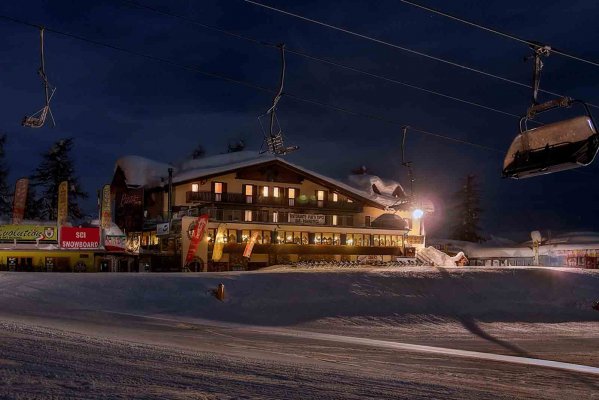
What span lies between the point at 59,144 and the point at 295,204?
29189 mm

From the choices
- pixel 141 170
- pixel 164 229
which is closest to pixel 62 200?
pixel 164 229

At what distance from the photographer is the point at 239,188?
62.4 metres

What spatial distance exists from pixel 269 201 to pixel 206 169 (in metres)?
7.43

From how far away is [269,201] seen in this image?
6322 centimetres

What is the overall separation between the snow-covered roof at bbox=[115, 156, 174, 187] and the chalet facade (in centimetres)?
10

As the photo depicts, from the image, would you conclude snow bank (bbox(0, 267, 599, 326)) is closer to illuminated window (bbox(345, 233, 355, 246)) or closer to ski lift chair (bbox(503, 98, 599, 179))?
ski lift chair (bbox(503, 98, 599, 179))

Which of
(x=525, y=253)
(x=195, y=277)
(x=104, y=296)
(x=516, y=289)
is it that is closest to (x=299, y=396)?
(x=104, y=296)

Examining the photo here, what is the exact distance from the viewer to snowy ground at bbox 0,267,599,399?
886 centimetres

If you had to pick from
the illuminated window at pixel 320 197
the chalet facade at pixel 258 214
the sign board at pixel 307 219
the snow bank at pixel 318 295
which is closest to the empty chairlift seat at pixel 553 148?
the snow bank at pixel 318 295

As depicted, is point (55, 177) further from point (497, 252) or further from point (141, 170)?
point (497, 252)

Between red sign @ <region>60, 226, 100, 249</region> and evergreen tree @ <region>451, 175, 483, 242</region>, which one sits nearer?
red sign @ <region>60, 226, 100, 249</region>

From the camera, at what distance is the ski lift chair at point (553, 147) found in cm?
1167

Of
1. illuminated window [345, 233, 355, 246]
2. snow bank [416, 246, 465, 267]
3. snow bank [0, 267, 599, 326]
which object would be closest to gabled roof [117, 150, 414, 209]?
illuminated window [345, 233, 355, 246]

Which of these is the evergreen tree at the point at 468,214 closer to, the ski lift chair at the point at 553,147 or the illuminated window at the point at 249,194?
the illuminated window at the point at 249,194
